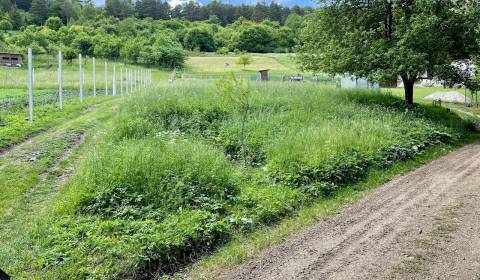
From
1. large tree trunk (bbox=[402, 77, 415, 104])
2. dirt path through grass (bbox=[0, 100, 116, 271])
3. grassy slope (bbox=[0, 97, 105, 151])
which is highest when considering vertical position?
large tree trunk (bbox=[402, 77, 415, 104])

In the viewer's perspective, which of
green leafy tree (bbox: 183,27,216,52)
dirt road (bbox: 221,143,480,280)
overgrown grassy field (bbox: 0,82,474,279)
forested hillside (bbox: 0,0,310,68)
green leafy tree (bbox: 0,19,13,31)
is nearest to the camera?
dirt road (bbox: 221,143,480,280)

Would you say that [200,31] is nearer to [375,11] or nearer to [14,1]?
[14,1]

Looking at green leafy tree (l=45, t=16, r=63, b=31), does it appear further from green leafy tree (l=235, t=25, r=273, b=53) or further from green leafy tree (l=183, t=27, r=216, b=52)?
green leafy tree (l=235, t=25, r=273, b=53)

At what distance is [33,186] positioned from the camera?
26.9 feet

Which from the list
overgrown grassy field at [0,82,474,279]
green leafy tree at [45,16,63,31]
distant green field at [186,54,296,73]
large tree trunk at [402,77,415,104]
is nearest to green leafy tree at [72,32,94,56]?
distant green field at [186,54,296,73]

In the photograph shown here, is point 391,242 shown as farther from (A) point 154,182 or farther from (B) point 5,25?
(B) point 5,25

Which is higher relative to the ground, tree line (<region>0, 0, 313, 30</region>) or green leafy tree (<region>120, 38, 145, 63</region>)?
tree line (<region>0, 0, 313, 30</region>)

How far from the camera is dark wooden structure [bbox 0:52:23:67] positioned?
5776cm

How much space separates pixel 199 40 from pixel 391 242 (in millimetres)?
120171

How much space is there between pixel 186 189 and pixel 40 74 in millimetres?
47359

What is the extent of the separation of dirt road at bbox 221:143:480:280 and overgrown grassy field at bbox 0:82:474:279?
909 millimetres

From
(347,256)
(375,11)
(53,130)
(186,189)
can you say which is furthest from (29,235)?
(375,11)

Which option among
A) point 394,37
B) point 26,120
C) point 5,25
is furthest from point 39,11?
point 394,37

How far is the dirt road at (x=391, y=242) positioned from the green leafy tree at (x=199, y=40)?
4573 inches
